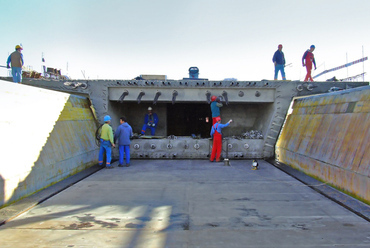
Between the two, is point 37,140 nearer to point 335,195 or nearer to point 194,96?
point 194,96

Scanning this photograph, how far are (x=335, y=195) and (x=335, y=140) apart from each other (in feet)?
5.06

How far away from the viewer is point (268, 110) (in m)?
12.6

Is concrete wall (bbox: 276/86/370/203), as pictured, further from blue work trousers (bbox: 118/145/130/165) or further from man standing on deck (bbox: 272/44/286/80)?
blue work trousers (bbox: 118/145/130/165)

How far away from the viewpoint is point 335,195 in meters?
6.36

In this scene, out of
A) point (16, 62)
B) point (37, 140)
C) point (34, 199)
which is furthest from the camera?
point (16, 62)

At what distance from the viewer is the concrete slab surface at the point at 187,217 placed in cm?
429

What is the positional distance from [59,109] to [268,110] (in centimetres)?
816

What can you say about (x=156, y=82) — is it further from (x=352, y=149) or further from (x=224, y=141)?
(x=352, y=149)

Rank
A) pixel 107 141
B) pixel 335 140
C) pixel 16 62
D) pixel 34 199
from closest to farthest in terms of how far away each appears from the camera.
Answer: pixel 34 199 < pixel 335 140 < pixel 107 141 < pixel 16 62

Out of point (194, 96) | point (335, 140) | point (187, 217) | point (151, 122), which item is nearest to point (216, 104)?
point (194, 96)

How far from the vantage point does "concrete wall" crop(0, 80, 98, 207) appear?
580cm

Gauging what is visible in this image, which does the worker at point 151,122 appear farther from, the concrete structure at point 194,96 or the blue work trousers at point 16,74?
the blue work trousers at point 16,74

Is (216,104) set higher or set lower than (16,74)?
lower

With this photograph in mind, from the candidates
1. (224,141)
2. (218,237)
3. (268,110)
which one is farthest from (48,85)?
(218,237)
